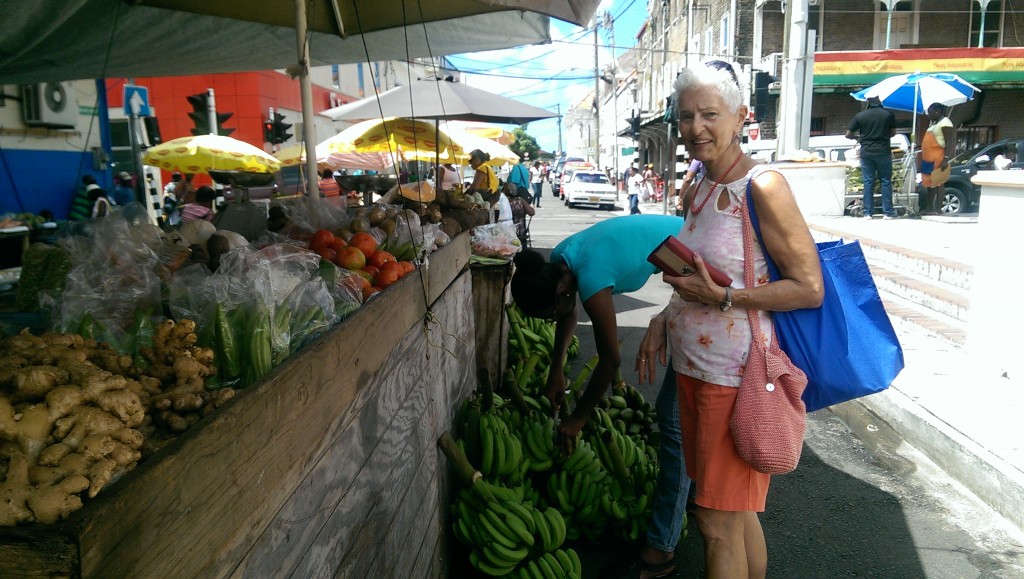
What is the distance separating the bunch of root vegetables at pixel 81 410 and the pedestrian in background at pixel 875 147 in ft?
37.2

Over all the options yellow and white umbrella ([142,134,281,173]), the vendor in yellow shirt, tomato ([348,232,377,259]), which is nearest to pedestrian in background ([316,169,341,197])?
yellow and white umbrella ([142,134,281,173])

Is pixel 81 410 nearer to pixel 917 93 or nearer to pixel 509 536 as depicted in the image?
pixel 509 536

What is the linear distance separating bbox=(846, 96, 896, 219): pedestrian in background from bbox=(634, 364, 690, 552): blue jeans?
9.54 metres

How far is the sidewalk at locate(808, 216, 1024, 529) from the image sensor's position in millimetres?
3582

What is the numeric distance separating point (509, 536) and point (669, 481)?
77 centimetres

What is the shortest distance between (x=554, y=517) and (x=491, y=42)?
5.30 meters

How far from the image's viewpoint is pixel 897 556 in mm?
3207

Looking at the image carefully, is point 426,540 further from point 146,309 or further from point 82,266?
point 82,266

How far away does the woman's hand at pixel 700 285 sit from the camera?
212cm

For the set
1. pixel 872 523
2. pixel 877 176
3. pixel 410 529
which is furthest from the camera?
pixel 877 176

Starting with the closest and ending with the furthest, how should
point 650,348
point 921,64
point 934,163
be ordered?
point 650,348 → point 934,163 → point 921,64

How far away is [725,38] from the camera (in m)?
27.5

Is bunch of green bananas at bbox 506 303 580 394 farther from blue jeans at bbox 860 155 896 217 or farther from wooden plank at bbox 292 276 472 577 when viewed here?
blue jeans at bbox 860 155 896 217

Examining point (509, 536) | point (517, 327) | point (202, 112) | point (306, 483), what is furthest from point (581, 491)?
point (202, 112)
